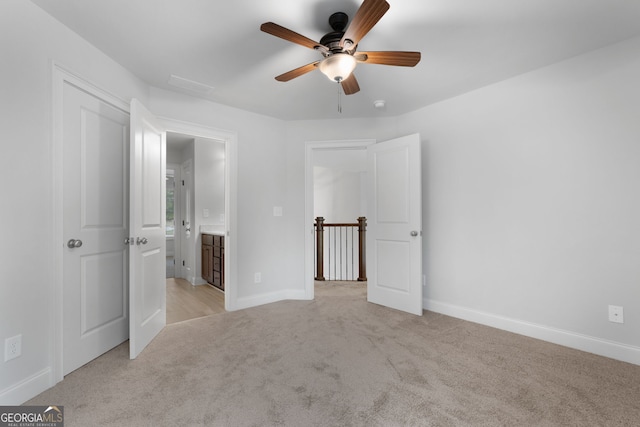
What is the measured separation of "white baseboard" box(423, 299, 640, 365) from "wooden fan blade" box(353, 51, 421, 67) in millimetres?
2524

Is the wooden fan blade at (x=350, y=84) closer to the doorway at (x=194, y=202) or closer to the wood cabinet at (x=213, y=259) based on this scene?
the doorway at (x=194, y=202)

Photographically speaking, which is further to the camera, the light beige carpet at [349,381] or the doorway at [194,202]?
the doorway at [194,202]

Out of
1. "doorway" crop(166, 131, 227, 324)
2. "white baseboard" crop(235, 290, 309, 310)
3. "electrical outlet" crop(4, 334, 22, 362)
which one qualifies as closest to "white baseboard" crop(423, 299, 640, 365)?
"white baseboard" crop(235, 290, 309, 310)

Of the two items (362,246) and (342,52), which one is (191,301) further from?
(342,52)

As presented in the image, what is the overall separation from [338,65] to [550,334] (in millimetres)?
2843

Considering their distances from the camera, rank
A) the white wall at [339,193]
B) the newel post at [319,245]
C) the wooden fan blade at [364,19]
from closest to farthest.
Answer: the wooden fan blade at [364,19] < the newel post at [319,245] < the white wall at [339,193]

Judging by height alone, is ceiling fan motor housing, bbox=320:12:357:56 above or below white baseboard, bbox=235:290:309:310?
above

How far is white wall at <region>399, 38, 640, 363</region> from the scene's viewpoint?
2.28 metres

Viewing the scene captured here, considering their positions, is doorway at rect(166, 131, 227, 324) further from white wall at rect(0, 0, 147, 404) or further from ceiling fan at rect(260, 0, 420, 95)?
ceiling fan at rect(260, 0, 420, 95)

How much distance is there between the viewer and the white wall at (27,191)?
1.69 metres

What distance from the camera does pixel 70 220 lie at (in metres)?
2.12

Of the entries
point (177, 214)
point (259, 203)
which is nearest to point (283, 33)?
point (259, 203)

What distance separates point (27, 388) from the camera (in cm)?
177

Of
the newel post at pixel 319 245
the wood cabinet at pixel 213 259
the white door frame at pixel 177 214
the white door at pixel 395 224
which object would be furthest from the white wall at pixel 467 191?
the white door frame at pixel 177 214
